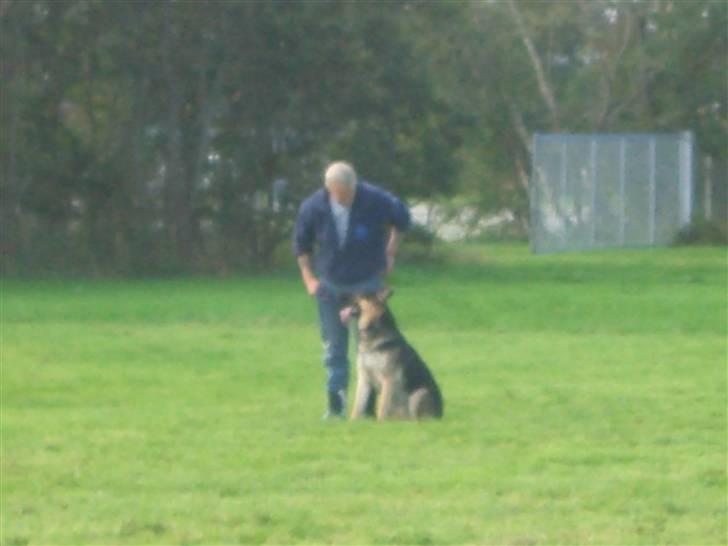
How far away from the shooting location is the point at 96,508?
9.78 meters

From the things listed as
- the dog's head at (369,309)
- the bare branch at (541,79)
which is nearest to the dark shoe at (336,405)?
the dog's head at (369,309)

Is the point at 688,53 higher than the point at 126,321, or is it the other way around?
the point at 688,53

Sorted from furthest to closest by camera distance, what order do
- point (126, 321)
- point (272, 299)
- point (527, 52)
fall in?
point (527, 52), point (272, 299), point (126, 321)

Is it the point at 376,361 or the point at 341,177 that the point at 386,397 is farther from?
the point at 341,177

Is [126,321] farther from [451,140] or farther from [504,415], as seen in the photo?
[451,140]

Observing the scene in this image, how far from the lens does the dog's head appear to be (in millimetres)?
13258

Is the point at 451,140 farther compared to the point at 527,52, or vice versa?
the point at 527,52

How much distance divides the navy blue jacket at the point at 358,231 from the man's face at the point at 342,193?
2.3 inches

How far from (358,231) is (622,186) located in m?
34.0

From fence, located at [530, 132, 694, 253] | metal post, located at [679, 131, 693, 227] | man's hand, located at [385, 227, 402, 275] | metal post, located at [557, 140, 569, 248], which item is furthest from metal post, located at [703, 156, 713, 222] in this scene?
man's hand, located at [385, 227, 402, 275]

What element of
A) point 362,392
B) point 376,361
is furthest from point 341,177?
point 362,392

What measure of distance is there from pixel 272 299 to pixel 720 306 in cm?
659

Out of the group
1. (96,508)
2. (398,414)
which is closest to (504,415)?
(398,414)

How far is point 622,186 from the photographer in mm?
46812
